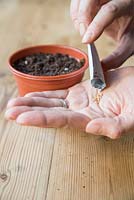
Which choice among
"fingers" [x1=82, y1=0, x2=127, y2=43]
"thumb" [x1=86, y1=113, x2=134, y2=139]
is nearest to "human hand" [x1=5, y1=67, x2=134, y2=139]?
"thumb" [x1=86, y1=113, x2=134, y2=139]

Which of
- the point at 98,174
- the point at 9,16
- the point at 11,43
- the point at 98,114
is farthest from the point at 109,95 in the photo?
the point at 9,16

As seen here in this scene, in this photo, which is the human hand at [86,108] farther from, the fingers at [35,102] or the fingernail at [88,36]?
the fingernail at [88,36]

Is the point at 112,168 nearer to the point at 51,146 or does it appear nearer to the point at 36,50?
the point at 51,146

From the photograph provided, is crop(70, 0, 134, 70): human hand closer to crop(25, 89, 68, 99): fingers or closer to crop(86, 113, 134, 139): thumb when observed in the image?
crop(25, 89, 68, 99): fingers

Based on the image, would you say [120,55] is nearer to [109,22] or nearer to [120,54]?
[120,54]

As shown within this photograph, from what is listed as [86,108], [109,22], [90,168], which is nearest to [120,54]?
[109,22]
